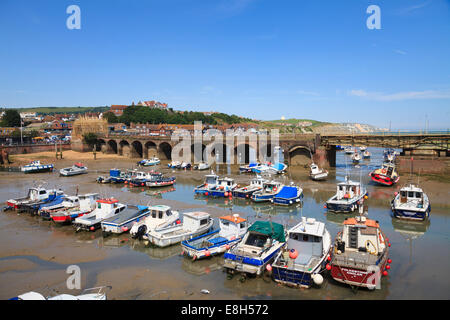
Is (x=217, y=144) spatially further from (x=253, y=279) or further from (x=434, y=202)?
(x=253, y=279)

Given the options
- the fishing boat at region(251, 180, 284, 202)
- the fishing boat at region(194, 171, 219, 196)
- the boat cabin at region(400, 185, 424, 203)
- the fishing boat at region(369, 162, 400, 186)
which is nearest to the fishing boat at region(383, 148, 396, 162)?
the fishing boat at region(369, 162, 400, 186)

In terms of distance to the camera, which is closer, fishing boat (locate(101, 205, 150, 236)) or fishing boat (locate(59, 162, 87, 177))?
fishing boat (locate(101, 205, 150, 236))

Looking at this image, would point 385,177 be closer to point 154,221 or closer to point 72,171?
point 154,221

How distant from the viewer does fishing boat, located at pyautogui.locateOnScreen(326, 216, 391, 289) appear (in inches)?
527

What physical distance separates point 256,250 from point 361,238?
5.45 meters

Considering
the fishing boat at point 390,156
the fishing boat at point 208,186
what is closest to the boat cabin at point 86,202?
the fishing boat at point 208,186

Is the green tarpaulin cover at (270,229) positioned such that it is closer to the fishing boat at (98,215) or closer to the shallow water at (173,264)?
the shallow water at (173,264)

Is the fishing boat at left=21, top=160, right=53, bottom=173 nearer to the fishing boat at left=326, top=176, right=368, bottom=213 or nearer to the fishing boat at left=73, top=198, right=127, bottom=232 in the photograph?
the fishing boat at left=73, top=198, right=127, bottom=232

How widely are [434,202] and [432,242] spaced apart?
40.0ft

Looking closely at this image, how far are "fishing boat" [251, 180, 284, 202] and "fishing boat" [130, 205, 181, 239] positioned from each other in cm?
1163

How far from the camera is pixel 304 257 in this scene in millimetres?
15391

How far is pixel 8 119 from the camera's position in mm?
119500

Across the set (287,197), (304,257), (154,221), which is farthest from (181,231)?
(287,197)
